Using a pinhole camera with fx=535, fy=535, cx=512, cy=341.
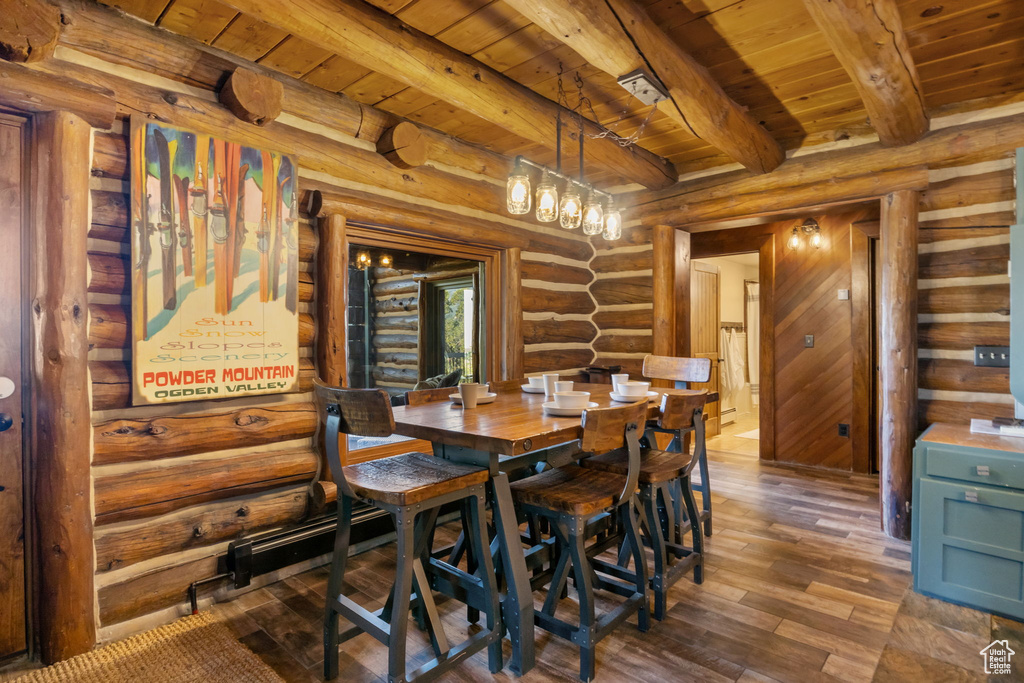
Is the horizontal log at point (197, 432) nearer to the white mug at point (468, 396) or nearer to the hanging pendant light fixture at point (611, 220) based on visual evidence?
the white mug at point (468, 396)

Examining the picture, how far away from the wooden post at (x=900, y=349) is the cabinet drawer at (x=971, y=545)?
90 cm

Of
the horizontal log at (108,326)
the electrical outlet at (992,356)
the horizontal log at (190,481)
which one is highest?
the horizontal log at (108,326)

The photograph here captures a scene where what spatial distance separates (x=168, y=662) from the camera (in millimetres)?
2133

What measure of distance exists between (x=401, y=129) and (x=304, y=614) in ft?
8.89

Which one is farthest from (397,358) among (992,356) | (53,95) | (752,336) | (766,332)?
(752,336)

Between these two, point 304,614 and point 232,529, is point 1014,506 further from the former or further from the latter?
point 232,529

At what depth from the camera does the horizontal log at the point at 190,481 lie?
2.31 metres

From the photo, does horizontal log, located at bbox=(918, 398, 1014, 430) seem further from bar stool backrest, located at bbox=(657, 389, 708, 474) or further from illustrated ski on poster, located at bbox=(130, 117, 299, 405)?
illustrated ski on poster, located at bbox=(130, 117, 299, 405)

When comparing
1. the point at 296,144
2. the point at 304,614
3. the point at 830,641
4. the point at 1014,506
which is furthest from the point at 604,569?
A: the point at 296,144

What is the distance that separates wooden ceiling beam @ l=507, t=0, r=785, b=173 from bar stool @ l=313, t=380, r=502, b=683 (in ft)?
5.36

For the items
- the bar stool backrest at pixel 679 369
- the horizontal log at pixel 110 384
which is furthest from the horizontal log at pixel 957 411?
the horizontal log at pixel 110 384

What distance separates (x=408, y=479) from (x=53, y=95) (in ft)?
6.74

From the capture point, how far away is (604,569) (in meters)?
2.52

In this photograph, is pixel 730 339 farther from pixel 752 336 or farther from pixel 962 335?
pixel 962 335
